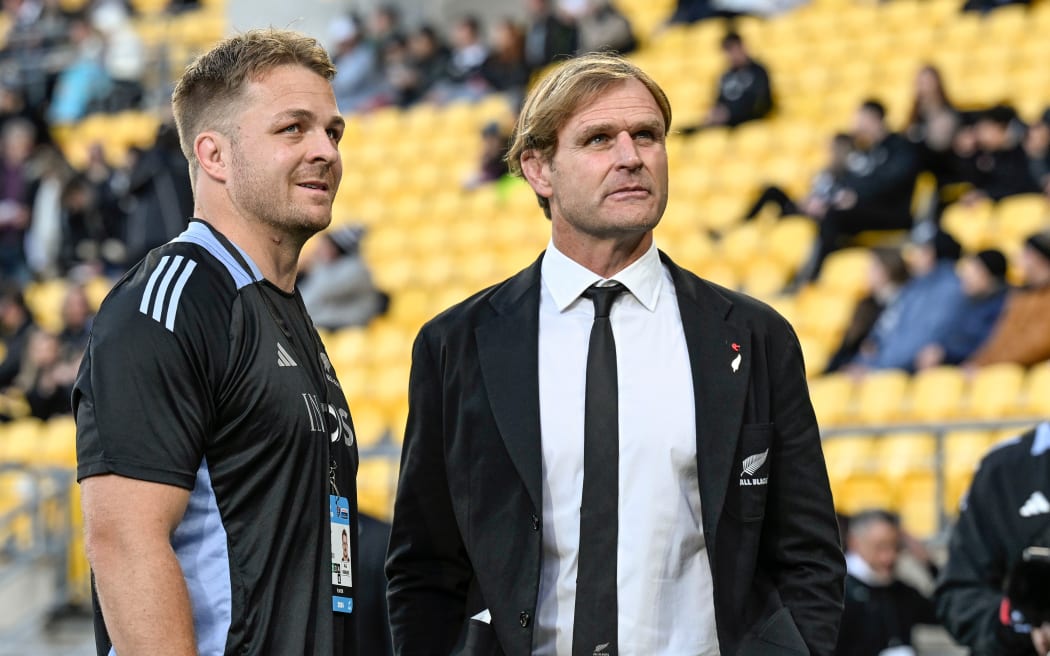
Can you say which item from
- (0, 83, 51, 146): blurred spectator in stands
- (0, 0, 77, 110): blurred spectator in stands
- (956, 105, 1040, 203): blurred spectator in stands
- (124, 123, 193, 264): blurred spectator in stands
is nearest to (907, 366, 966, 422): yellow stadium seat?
(956, 105, 1040, 203): blurred spectator in stands

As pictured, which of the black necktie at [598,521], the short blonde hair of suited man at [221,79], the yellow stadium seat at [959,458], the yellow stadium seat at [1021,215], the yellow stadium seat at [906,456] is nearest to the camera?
the short blonde hair of suited man at [221,79]

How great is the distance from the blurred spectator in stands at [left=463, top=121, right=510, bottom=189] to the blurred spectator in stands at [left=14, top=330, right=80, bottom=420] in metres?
3.73

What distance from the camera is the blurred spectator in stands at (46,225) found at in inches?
624

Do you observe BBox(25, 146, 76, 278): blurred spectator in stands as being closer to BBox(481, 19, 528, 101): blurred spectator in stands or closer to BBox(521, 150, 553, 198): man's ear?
BBox(481, 19, 528, 101): blurred spectator in stands

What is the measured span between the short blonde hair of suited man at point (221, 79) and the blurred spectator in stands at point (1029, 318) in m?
6.34

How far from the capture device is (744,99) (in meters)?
13.5

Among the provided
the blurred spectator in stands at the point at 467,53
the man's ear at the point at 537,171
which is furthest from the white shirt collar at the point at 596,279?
the blurred spectator in stands at the point at 467,53

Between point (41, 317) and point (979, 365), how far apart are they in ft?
28.4

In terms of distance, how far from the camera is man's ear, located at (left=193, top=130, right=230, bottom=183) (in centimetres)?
327

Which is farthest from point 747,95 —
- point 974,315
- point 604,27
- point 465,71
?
point 974,315

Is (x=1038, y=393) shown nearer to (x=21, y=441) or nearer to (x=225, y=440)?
(x=225, y=440)

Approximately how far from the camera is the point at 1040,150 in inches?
423

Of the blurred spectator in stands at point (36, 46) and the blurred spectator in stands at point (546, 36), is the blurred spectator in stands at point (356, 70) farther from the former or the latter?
the blurred spectator in stands at point (36, 46)

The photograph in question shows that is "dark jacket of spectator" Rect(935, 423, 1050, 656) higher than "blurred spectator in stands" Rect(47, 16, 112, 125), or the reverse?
"blurred spectator in stands" Rect(47, 16, 112, 125)
